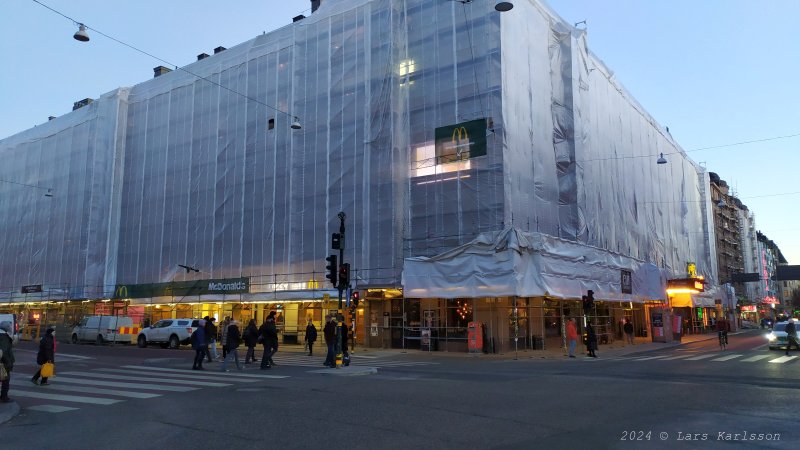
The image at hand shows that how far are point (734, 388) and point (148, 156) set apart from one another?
134 feet

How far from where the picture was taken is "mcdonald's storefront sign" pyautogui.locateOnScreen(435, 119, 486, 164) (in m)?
27.4

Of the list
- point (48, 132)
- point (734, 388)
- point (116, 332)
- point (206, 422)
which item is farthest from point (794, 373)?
point (48, 132)

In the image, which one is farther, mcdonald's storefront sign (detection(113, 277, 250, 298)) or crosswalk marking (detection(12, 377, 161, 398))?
mcdonald's storefront sign (detection(113, 277, 250, 298))

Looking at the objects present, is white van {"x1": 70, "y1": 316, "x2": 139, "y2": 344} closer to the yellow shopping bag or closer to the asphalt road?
the asphalt road

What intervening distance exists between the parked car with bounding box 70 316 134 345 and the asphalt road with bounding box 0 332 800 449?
16892mm

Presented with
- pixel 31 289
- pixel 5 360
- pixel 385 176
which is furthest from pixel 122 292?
pixel 5 360

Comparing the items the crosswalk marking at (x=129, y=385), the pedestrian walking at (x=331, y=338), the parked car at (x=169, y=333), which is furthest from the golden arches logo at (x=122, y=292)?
the pedestrian walking at (x=331, y=338)

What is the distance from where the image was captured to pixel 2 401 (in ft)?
36.4

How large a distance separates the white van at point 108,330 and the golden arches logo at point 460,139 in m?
22.4

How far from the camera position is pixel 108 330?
3338 centimetres

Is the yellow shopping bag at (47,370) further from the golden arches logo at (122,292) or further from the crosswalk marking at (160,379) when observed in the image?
the golden arches logo at (122,292)

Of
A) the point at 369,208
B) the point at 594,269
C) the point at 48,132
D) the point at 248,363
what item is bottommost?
the point at 248,363

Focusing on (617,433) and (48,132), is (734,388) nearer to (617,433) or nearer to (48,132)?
(617,433)

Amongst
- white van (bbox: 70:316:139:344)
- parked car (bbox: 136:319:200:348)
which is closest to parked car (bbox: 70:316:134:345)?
white van (bbox: 70:316:139:344)
